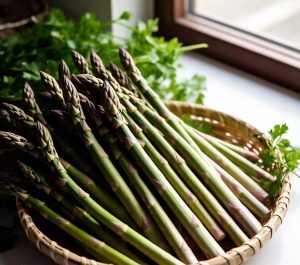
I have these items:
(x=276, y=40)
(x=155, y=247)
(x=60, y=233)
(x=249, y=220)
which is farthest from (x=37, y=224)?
(x=276, y=40)

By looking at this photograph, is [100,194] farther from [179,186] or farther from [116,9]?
[116,9]

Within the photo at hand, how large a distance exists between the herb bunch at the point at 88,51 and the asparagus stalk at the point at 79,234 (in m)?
0.36

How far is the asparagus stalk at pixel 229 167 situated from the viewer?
1000 mm

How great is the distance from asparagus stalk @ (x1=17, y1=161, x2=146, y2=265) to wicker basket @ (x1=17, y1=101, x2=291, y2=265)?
5cm

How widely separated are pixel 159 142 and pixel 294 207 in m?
0.29

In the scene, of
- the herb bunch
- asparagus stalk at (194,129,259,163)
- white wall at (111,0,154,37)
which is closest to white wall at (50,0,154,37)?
white wall at (111,0,154,37)

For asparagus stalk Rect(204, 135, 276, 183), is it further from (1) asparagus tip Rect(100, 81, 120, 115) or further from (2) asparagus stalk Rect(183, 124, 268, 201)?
(1) asparagus tip Rect(100, 81, 120, 115)

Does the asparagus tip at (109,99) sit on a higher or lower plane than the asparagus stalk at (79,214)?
higher

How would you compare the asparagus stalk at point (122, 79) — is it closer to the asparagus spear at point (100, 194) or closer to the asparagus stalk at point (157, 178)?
the asparagus stalk at point (157, 178)

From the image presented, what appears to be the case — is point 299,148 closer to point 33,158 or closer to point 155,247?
point 155,247

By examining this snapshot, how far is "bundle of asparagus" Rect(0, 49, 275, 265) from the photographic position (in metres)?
0.89

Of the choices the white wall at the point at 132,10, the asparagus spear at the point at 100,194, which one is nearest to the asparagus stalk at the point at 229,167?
the asparagus spear at the point at 100,194

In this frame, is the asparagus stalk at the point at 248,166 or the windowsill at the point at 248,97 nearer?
the asparagus stalk at the point at 248,166

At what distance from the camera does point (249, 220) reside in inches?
36.4
